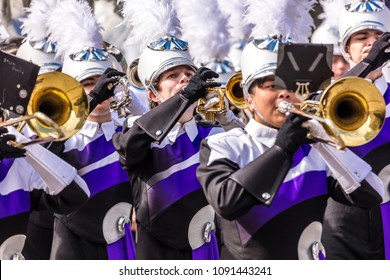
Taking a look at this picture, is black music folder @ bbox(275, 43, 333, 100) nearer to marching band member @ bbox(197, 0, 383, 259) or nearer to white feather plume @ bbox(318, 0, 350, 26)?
marching band member @ bbox(197, 0, 383, 259)

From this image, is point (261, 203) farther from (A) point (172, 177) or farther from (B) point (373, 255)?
(B) point (373, 255)

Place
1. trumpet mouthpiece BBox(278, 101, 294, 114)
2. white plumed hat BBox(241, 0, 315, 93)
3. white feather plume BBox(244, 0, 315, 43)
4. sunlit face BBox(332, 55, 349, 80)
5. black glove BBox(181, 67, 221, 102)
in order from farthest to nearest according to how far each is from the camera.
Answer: sunlit face BBox(332, 55, 349, 80) → white feather plume BBox(244, 0, 315, 43) → black glove BBox(181, 67, 221, 102) → white plumed hat BBox(241, 0, 315, 93) → trumpet mouthpiece BBox(278, 101, 294, 114)

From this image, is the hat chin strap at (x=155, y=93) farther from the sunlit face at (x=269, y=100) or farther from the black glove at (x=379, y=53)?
the sunlit face at (x=269, y=100)

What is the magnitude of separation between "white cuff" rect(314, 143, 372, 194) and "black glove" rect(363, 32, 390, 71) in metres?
1.29

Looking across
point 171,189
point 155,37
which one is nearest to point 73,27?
point 155,37

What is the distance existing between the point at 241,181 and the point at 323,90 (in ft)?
1.74

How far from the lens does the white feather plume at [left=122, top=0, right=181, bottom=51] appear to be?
7016 mm

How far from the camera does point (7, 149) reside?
199 inches

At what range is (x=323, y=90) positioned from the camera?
4746 mm

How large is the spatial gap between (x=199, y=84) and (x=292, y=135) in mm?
1242

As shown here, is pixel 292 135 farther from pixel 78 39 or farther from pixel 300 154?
pixel 78 39

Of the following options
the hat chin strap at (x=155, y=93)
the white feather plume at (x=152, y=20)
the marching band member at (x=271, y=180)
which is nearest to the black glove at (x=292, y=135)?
the marching band member at (x=271, y=180)

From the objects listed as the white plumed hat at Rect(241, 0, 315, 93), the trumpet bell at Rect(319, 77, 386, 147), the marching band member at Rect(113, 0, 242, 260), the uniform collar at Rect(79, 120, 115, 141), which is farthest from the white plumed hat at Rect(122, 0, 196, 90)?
the trumpet bell at Rect(319, 77, 386, 147)
